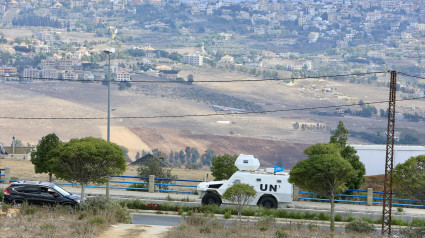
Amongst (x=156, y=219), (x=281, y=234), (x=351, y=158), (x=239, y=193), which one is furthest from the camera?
(x=351, y=158)

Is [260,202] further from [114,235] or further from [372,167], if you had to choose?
[372,167]

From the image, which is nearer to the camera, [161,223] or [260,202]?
[161,223]

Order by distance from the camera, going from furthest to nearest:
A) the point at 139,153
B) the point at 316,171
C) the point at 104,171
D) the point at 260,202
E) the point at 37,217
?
the point at 139,153 < the point at 260,202 < the point at 104,171 < the point at 316,171 < the point at 37,217

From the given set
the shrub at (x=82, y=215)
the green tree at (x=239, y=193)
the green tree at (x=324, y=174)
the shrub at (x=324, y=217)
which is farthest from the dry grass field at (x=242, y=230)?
the shrub at (x=324, y=217)

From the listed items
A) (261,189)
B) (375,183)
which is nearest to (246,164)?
(261,189)

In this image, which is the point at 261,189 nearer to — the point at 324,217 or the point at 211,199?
the point at 211,199

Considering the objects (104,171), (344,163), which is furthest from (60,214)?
(344,163)

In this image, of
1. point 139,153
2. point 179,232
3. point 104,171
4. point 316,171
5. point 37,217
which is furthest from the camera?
point 139,153
